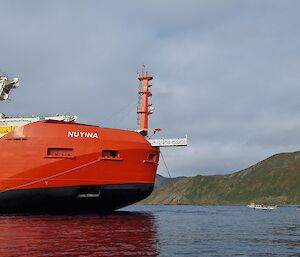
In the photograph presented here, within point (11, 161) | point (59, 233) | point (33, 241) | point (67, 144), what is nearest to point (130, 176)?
point (67, 144)

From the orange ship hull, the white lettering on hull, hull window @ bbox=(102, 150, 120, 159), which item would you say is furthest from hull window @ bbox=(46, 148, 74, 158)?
hull window @ bbox=(102, 150, 120, 159)

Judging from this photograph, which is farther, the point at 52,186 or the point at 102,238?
the point at 52,186

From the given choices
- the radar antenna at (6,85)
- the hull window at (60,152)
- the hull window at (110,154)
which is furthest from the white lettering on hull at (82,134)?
the radar antenna at (6,85)

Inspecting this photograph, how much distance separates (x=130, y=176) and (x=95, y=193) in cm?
374

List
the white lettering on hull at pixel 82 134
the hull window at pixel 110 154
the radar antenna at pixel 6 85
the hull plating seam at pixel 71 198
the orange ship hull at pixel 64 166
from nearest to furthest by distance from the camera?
the orange ship hull at pixel 64 166, the hull plating seam at pixel 71 198, the white lettering on hull at pixel 82 134, the hull window at pixel 110 154, the radar antenna at pixel 6 85

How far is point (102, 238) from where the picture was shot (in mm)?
23875

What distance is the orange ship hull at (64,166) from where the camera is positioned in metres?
38.3

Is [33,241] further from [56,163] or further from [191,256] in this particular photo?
[56,163]

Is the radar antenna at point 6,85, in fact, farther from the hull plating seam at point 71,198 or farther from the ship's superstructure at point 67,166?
the hull plating seam at point 71,198

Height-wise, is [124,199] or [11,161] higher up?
[11,161]

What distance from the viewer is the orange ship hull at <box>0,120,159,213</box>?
126 ft

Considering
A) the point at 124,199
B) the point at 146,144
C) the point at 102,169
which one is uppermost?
the point at 146,144

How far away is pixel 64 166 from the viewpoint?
3878 centimetres

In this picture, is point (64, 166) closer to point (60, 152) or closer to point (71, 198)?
point (60, 152)
